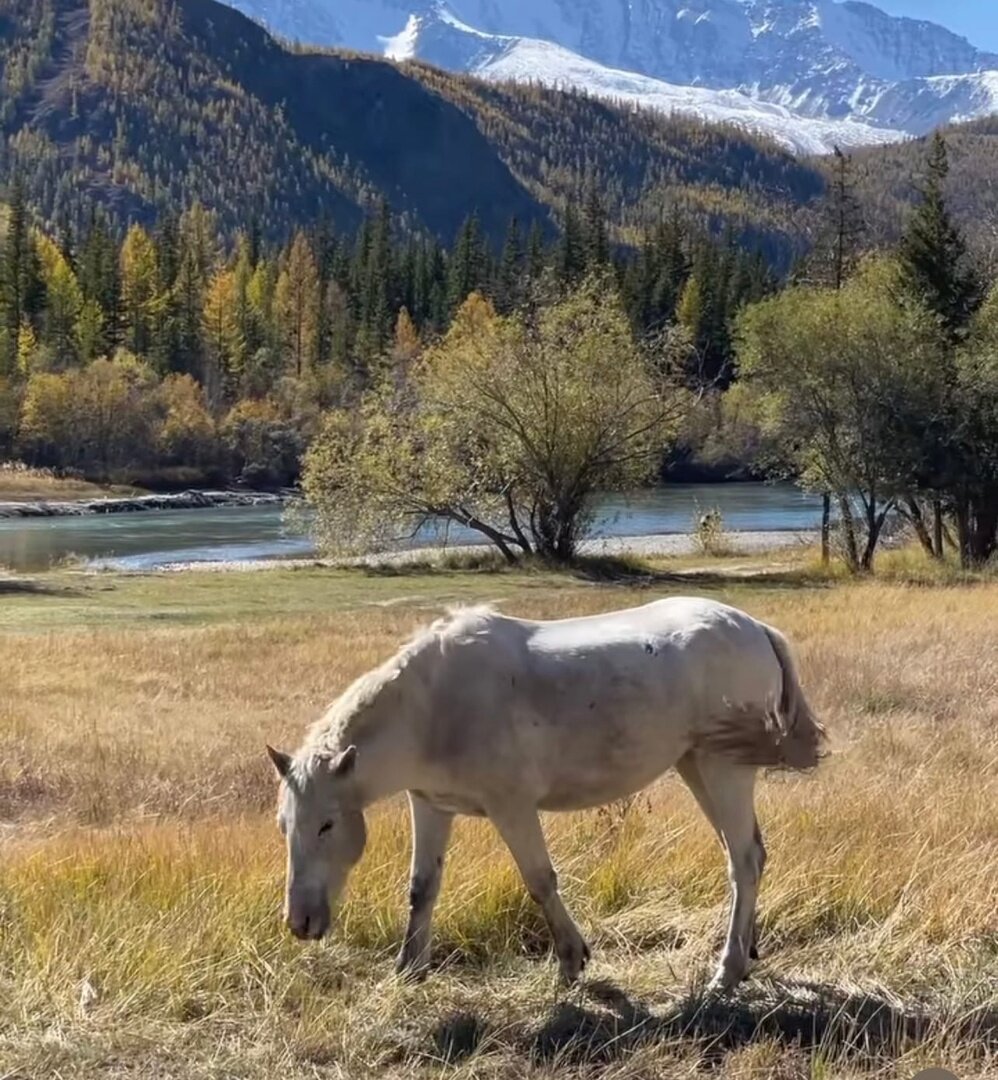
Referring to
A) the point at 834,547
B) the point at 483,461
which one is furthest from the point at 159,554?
the point at 834,547

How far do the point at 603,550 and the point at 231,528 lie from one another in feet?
73.1

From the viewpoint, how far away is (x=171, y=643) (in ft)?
64.1

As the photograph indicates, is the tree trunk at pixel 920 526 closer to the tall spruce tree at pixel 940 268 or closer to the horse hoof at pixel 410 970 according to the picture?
the tall spruce tree at pixel 940 268

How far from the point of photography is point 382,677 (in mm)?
5172

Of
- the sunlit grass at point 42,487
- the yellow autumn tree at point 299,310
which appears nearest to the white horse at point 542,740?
the sunlit grass at point 42,487

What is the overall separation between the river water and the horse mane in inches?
1310

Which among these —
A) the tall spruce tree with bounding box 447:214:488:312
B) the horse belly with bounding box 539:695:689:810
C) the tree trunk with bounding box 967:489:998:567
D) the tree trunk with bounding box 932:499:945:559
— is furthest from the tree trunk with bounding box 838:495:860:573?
the tall spruce tree with bounding box 447:214:488:312

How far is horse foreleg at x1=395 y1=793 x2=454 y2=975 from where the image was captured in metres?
5.34

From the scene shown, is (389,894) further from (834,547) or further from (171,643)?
(834,547)

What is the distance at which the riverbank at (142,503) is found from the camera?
212ft

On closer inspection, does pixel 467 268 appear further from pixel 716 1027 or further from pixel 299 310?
pixel 716 1027

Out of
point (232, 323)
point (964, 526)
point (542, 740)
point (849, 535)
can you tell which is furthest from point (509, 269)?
point (542, 740)

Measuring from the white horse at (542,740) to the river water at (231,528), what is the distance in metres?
32.9

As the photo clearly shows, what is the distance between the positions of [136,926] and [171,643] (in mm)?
14484
